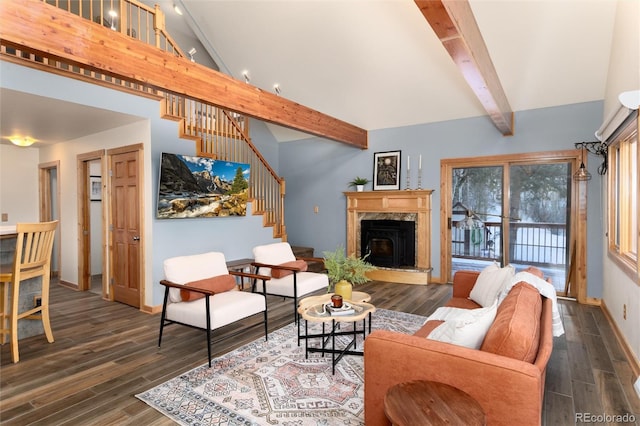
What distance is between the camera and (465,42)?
244cm

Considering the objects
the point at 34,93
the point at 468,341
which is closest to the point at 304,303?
the point at 468,341

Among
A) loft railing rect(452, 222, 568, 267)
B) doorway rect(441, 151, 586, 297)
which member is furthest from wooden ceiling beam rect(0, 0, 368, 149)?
loft railing rect(452, 222, 568, 267)

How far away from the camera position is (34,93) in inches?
129

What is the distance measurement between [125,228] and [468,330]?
4437 millimetres

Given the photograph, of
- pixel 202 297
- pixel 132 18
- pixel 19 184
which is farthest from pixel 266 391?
pixel 132 18

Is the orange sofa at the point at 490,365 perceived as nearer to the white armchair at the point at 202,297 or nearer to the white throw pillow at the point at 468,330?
the white throw pillow at the point at 468,330

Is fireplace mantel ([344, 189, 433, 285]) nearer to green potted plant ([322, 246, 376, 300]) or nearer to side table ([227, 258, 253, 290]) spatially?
side table ([227, 258, 253, 290])

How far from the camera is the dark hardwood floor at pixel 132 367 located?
2.25 m

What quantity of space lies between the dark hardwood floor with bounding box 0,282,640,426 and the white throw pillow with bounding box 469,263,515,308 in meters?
0.70

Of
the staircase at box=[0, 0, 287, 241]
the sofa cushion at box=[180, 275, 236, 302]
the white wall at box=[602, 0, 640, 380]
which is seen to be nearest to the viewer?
the white wall at box=[602, 0, 640, 380]

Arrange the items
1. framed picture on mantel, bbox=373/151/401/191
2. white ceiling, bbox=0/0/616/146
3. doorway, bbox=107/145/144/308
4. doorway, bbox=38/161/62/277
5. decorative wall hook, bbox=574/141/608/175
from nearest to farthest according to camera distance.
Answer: white ceiling, bbox=0/0/616/146 → decorative wall hook, bbox=574/141/608/175 → doorway, bbox=107/145/144/308 → doorway, bbox=38/161/62/277 → framed picture on mantel, bbox=373/151/401/191

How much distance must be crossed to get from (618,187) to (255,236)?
478cm
